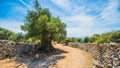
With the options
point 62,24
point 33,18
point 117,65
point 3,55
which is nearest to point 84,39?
point 62,24

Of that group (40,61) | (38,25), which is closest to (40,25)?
(38,25)

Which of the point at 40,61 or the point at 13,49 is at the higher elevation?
the point at 13,49

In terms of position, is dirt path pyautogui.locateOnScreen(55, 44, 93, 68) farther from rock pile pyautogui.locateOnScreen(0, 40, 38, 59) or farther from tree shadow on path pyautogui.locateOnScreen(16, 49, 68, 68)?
rock pile pyautogui.locateOnScreen(0, 40, 38, 59)

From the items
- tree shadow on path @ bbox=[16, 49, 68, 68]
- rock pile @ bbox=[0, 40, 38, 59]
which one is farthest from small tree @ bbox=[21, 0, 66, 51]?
tree shadow on path @ bbox=[16, 49, 68, 68]

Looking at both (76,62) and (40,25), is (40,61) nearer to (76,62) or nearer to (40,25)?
(76,62)

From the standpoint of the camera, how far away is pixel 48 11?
20125 mm

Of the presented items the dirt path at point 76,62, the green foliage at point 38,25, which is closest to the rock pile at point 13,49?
the green foliage at point 38,25

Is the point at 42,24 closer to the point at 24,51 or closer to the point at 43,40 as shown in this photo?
the point at 43,40

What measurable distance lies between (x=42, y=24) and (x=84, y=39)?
27.4 meters

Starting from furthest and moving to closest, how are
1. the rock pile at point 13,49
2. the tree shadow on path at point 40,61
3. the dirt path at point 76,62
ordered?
the rock pile at point 13,49 → the tree shadow on path at point 40,61 → the dirt path at point 76,62

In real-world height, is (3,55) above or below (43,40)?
below

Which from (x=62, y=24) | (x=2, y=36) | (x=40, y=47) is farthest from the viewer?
(x=2, y=36)

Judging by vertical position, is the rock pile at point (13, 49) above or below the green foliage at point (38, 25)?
below

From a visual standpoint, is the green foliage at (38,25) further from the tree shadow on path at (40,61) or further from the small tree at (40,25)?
the tree shadow on path at (40,61)
